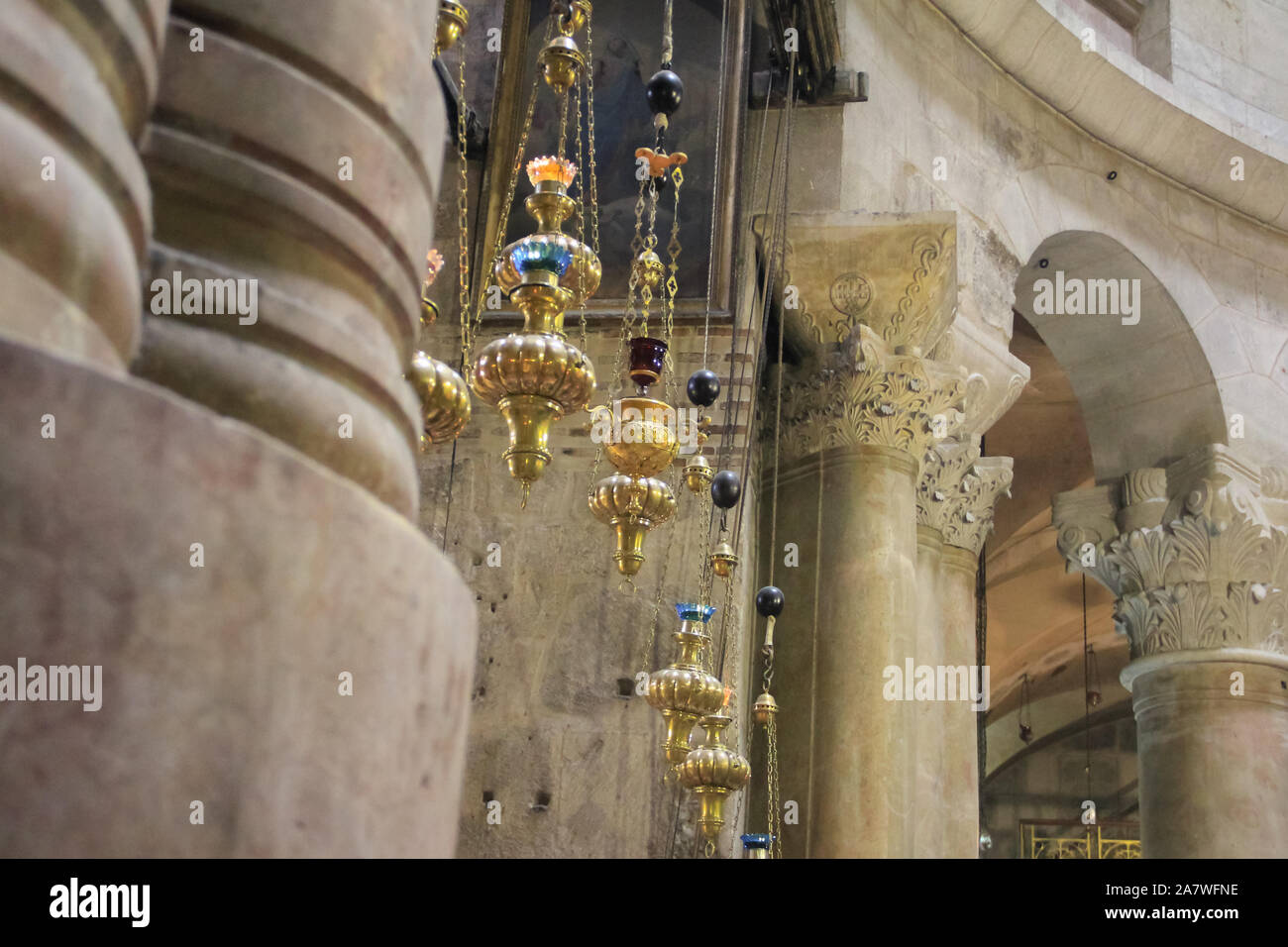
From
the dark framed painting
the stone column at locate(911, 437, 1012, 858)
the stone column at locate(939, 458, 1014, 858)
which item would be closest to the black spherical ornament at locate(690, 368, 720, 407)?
the dark framed painting

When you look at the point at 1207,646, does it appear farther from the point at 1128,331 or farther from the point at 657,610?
the point at 657,610

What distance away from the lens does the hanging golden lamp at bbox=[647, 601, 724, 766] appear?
468 centimetres

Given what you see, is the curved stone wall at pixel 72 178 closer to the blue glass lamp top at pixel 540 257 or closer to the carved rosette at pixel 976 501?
the blue glass lamp top at pixel 540 257

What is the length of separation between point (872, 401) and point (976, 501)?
5.25 ft

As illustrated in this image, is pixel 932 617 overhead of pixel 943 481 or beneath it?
beneath

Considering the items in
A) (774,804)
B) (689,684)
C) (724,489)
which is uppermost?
(724,489)

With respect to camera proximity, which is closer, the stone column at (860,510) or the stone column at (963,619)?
the stone column at (860,510)

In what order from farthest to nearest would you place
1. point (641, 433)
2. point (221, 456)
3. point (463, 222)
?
point (641, 433) → point (463, 222) → point (221, 456)

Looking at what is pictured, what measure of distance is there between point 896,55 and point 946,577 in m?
2.87


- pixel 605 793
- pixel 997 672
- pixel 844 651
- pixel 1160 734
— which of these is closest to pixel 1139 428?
pixel 1160 734

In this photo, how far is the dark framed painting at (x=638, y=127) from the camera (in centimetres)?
631

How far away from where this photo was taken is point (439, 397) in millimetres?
3254

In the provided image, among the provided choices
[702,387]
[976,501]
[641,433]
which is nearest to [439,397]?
[641,433]

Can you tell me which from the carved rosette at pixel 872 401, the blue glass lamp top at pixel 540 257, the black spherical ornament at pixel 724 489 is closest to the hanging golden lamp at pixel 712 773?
the black spherical ornament at pixel 724 489
